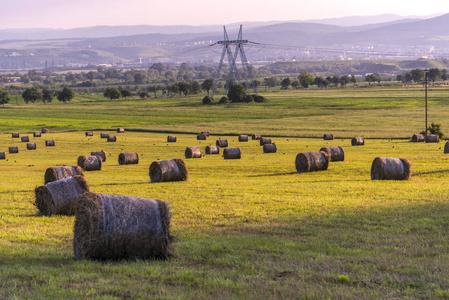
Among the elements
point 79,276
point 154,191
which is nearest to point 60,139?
point 154,191

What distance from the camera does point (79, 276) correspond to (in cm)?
1120

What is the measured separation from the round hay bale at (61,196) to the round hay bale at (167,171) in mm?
10123

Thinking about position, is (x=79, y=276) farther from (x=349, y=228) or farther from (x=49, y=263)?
Result: (x=349, y=228)

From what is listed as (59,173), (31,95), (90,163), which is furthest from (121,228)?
(31,95)

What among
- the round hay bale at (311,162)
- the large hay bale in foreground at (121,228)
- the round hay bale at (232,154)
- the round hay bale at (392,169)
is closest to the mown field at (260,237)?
the large hay bale in foreground at (121,228)

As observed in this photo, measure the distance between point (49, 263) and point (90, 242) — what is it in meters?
1.05

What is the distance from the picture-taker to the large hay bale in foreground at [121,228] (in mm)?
12336

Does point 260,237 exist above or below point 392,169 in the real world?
above

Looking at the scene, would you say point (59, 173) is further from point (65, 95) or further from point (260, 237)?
point (65, 95)

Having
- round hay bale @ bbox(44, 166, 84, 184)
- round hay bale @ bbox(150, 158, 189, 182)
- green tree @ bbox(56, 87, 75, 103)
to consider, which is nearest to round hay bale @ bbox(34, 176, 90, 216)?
round hay bale @ bbox(44, 166, 84, 184)

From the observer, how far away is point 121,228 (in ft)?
40.4

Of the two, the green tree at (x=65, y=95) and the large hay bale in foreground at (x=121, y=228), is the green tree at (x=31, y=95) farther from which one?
the large hay bale in foreground at (x=121, y=228)

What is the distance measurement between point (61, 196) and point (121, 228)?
24.6 feet

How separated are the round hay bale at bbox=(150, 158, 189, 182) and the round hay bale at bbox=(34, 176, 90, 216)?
10.1 metres
